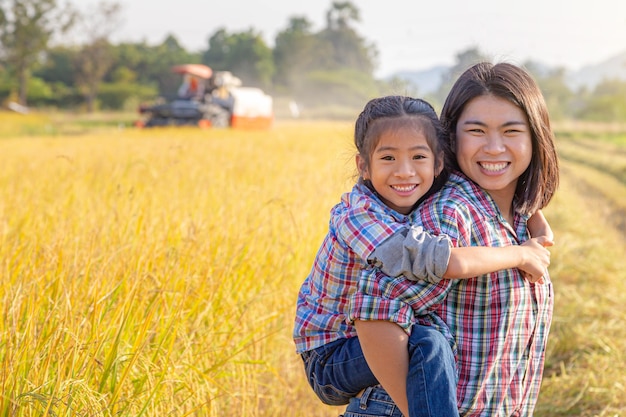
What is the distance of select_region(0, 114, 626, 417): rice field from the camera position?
5.88 feet

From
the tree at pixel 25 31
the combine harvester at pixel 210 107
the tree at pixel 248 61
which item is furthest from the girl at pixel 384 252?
the tree at pixel 248 61

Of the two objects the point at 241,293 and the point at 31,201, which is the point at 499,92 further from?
the point at 31,201

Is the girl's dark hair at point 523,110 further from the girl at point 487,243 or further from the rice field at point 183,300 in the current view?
the rice field at point 183,300

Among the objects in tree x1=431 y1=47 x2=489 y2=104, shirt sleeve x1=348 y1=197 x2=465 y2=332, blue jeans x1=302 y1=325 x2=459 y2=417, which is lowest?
blue jeans x1=302 y1=325 x2=459 y2=417

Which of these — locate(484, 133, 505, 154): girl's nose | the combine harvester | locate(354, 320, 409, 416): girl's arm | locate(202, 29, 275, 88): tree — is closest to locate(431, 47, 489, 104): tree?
locate(484, 133, 505, 154): girl's nose

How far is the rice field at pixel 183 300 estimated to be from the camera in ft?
5.88

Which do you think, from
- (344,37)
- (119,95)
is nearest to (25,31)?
(119,95)

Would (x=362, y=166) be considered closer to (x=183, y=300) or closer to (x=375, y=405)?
(x=375, y=405)

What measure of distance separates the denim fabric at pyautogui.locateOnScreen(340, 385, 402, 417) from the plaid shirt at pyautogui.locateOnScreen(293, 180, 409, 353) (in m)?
0.14

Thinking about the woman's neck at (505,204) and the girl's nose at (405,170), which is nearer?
the girl's nose at (405,170)

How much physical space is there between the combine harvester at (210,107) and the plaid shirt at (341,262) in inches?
584

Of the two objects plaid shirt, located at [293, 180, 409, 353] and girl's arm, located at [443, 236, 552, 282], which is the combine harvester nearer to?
plaid shirt, located at [293, 180, 409, 353]

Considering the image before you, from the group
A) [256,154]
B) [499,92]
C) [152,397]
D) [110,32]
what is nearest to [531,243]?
[499,92]

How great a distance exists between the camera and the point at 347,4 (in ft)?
239
